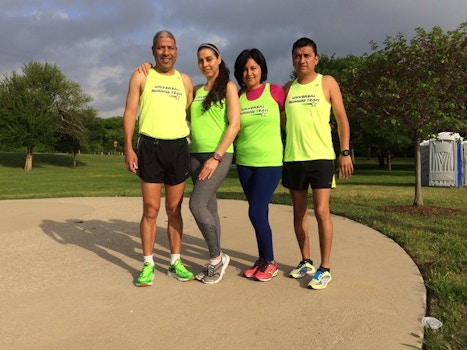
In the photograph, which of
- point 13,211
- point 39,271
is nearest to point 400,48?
point 39,271

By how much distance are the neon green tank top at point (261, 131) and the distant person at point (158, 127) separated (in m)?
0.53

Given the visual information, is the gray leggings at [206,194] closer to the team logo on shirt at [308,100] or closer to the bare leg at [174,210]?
the bare leg at [174,210]

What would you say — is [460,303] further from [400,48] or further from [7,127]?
[7,127]

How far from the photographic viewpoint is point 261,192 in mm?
3447

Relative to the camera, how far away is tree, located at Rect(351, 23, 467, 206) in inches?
300

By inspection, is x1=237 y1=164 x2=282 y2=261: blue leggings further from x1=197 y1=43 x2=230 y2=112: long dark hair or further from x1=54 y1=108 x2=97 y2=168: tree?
x1=54 y1=108 x2=97 y2=168: tree

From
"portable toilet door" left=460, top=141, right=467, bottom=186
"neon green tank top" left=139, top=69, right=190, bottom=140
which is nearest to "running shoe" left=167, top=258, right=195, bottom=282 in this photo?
"neon green tank top" left=139, top=69, right=190, bottom=140

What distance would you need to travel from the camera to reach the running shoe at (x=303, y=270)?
11.6 ft

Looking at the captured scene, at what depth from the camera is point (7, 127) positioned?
3634 cm

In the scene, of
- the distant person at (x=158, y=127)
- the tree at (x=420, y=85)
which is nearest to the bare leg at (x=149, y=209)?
the distant person at (x=158, y=127)

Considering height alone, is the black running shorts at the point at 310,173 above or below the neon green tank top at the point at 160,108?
below

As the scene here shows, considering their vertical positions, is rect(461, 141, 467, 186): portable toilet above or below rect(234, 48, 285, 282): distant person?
below

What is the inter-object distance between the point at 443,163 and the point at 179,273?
619 inches

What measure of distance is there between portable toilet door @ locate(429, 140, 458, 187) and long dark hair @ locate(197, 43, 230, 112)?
50.3ft
